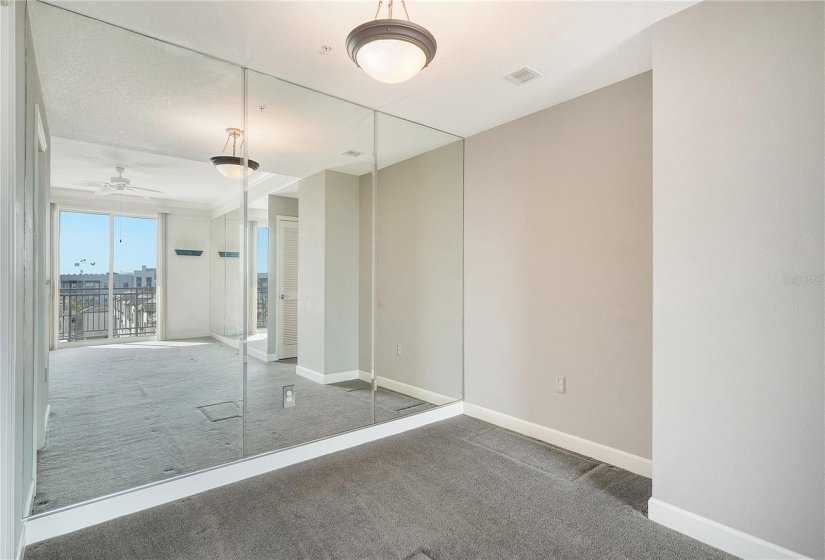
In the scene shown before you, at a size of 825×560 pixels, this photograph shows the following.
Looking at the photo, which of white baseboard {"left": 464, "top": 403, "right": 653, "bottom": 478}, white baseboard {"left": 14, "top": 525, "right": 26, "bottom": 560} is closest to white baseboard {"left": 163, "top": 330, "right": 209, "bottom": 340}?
white baseboard {"left": 14, "top": 525, "right": 26, "bottom": 560}

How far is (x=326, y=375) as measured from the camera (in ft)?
11.2

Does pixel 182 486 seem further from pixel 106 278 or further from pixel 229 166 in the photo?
pixel 229 166

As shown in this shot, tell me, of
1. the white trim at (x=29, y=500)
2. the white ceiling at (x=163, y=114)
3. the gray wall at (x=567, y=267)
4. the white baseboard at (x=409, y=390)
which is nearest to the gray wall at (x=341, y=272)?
the white baseboard at (x=409, y=390)

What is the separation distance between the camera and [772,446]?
1899 mm

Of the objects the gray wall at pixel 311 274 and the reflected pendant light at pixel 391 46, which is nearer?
the reflected pendant light at pixel 391 46

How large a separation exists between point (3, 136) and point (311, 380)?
230cm

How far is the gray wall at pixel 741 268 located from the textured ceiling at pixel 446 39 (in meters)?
0.38

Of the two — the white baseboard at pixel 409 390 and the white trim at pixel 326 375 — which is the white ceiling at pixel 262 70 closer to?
the white trim at pixel 326 375

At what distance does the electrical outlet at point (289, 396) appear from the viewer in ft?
10.00

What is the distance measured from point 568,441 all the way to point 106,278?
3310 mm

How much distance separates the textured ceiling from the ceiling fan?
0.60m

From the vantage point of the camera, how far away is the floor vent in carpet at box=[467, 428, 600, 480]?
2.85 metres

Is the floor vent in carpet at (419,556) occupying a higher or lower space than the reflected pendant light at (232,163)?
lower

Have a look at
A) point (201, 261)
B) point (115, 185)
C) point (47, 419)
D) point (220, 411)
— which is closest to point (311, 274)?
point (201, 261)
